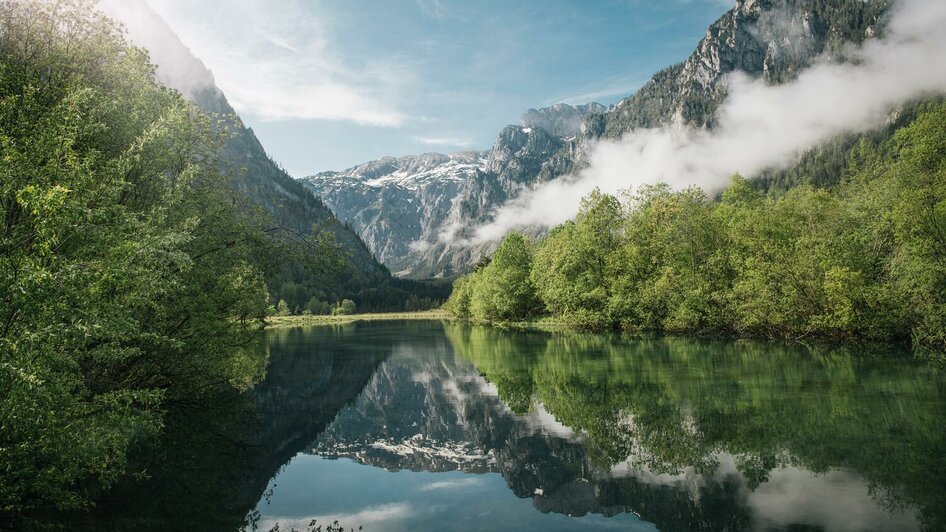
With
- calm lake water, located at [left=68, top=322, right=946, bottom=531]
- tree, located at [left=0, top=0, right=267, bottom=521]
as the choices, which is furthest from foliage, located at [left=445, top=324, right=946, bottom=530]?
tree, located at [left=0, top=0, right=267, bottom=521]

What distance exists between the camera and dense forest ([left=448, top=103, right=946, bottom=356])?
1577 inches

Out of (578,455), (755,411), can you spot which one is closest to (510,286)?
(755,411)

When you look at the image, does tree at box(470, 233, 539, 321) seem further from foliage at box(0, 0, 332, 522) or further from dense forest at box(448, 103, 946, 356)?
foliage at box(0, 0, 332, 522)

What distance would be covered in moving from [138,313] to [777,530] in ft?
70.4

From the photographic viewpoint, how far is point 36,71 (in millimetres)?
19031

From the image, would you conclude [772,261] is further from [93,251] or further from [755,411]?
[93,251]

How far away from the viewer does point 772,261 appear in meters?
54.7

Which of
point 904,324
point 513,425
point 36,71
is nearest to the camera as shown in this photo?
point 36,71

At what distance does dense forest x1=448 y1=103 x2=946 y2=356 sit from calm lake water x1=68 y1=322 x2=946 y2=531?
10422 millimetres

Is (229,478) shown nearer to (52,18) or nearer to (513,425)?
(513,425)

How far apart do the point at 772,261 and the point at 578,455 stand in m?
46.7

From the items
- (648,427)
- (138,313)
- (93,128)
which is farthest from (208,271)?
(648,427)

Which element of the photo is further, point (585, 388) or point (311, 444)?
point (585, 388)

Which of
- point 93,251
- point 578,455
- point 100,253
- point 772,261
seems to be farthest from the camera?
point 772,261
